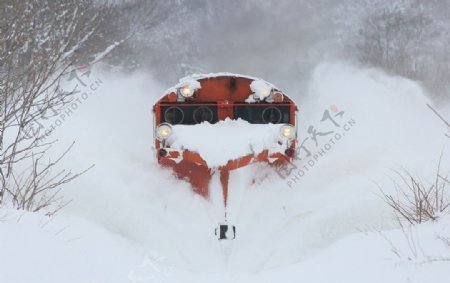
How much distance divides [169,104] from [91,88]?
726 cm

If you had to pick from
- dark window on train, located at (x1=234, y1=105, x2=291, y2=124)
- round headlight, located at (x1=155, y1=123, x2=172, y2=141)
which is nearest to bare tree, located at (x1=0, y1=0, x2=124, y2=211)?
round headlight, located at (x1=155, y1=123, x2=172, y2=141)

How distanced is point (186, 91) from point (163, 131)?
0.67 m

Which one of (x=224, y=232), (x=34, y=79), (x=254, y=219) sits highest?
(x=34, y=79)

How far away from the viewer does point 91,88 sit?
13.6m

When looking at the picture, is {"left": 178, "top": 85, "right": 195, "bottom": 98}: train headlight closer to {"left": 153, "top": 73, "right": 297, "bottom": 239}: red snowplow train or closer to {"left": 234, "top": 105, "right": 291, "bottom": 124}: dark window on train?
{"left": 153, "top": 73, "right": 297, "bottom": 239}: red snowplow train

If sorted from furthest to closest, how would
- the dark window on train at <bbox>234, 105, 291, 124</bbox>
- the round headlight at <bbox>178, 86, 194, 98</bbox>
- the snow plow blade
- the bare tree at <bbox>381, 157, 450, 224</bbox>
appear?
the dark window on train at <bbox>234, 105, 291, 124</bbox>
the round headlight at <bbox>178, 86, 194, 98</bbox>
the snow plow blade
the bare tree at <bbox>381, 157, 450, 224</bbox>

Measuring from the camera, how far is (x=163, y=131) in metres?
6.52

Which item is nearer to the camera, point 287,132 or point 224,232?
point 224,232

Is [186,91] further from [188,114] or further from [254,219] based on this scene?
[254,219]

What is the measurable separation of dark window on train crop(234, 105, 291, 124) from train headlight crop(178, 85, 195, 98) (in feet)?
2.07

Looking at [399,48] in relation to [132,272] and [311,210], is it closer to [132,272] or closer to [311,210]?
[311,210]

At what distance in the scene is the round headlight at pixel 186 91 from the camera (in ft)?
22.4

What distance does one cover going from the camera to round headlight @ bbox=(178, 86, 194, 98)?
6840 mm

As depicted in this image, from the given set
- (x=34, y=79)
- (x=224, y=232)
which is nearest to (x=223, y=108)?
(x=224, y=232)
